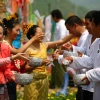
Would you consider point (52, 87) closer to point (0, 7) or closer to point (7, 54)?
point (0, 7)

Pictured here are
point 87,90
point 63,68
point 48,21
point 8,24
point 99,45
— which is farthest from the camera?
point 48,21

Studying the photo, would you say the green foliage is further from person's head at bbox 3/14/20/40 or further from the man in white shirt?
person's head at bbox 3/14/20/40

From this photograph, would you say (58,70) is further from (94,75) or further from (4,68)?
(94,75)

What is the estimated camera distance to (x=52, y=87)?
7293 mm

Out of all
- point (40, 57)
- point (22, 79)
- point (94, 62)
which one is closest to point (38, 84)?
point (40, 57)

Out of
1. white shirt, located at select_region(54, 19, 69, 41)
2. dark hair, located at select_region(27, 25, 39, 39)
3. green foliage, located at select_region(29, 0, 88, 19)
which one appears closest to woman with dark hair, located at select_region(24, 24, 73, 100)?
dark hair, located at select_region(27, 25, 39, 39)

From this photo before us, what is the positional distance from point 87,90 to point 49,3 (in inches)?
256

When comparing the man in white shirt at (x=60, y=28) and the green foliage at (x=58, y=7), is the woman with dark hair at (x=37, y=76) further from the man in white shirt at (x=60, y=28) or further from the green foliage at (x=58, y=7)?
the green foliage at (x=58, y=7)

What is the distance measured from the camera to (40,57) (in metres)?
4.37

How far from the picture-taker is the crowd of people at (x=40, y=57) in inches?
134

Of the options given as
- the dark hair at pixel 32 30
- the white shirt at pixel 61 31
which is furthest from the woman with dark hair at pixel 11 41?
the white shirt at pixel 61 31

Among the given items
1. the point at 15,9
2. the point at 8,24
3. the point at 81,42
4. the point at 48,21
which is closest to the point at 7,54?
the point at 8,24

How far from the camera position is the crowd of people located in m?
3.41

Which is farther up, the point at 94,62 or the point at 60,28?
the point at 60,28
